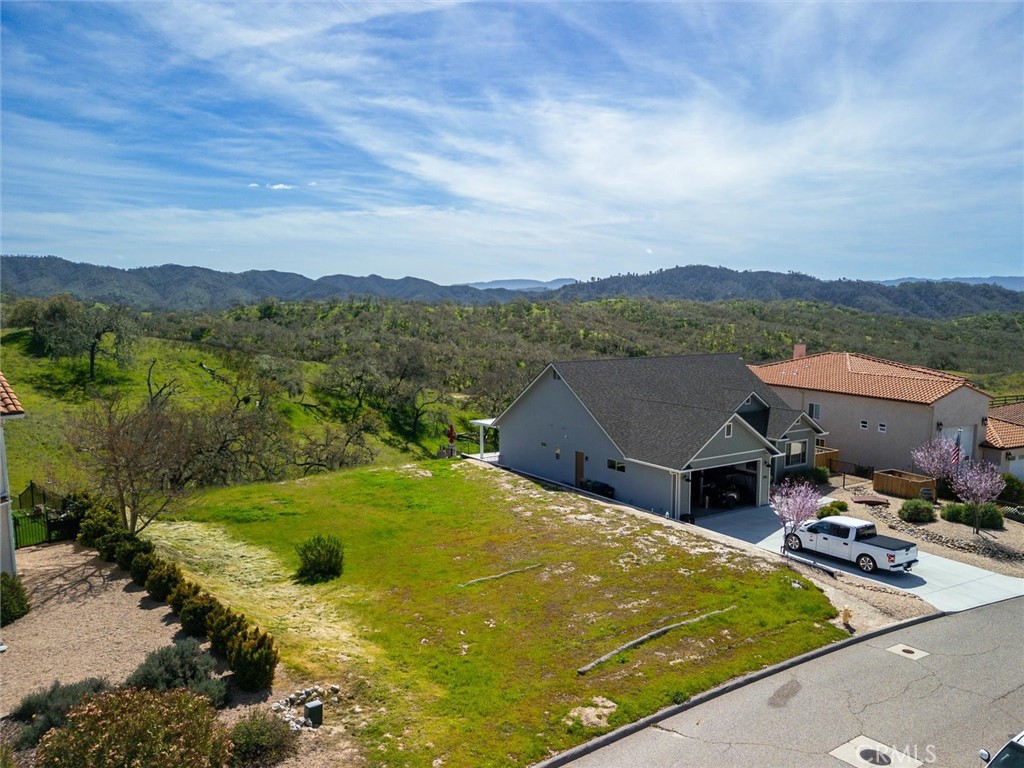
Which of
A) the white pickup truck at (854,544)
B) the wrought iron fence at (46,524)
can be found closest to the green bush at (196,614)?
the wrought iron fence at (46,524)

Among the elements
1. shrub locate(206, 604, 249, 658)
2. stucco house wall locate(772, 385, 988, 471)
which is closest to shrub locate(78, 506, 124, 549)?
shrub locate(206, 604, 249, 658)

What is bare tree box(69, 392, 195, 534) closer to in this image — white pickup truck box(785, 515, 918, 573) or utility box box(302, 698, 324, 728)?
utility box box(302, 698, 324, 728)

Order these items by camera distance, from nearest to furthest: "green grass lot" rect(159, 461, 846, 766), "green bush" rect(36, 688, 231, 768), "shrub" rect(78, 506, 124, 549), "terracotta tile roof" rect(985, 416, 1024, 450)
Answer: "green bush" rect(36, 688, 231, 768) → "green grass lot" rect(159, 461, 846, 766) → "shrub" rect(78, 506, 124, 549) → "terracotta tile roof" rect(985, 416, 1024, 450)

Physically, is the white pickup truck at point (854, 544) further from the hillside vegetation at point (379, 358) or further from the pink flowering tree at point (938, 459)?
the hillside vegetation at point (379, 358)

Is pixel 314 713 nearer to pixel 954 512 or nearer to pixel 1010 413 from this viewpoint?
pixel 954 512

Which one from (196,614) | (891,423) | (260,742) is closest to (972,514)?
(891,423)

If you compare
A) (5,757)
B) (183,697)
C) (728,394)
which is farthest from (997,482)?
(5,757)

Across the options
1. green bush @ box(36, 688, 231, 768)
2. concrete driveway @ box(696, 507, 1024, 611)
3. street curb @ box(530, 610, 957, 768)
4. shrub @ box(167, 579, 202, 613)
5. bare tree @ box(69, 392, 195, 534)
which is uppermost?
bare tree @ box(69, 392, 195, 534)
